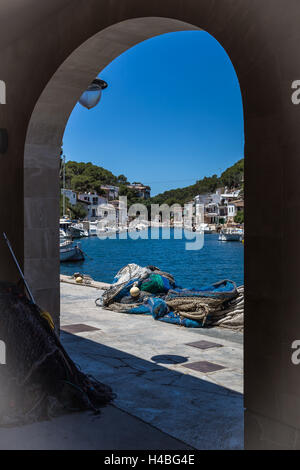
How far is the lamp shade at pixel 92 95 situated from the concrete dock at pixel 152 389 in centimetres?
334

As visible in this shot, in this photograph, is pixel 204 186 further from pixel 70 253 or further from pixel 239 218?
pixel 70 253

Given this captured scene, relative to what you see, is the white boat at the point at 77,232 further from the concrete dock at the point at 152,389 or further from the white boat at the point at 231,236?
the concrete dock at the point at 152,389

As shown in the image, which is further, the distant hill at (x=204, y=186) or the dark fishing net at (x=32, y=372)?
the distant hill at (x=204, y=186)

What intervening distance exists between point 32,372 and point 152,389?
1.33m

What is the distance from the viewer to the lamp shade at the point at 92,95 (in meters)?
6.31

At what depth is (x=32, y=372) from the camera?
11.5 ft

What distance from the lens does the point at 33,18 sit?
15.4ft

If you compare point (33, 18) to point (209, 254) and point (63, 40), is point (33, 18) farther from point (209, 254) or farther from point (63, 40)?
point (209, 254)

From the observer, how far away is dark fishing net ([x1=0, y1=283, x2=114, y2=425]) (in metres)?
3.46

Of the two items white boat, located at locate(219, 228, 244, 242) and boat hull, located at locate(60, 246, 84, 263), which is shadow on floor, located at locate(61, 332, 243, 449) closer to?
boat hull, located at locate(60, 246, 84, 263)

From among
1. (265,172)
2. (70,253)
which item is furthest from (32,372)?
(70,253)

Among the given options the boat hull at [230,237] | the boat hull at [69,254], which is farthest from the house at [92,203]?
the boat hull at [69,254]
